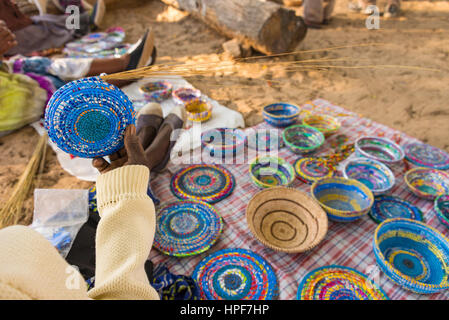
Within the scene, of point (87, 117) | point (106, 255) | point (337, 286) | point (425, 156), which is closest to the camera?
point (106, 255)

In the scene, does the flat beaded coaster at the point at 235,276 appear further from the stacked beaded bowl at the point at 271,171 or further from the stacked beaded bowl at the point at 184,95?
the stacked beaded bowl at the point at 184,95

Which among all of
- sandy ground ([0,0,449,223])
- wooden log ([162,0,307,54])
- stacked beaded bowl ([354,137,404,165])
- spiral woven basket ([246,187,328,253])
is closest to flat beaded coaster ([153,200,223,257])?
spiral woven basket ([246,187,328,253])

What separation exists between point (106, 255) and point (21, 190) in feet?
5.42

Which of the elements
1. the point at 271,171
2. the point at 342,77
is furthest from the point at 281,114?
the point at 342,77

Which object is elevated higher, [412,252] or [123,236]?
[123,236]

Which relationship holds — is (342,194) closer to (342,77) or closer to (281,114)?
(281,114)

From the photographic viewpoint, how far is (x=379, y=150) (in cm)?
200

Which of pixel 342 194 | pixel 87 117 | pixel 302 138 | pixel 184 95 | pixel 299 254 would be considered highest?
pixel 87 117

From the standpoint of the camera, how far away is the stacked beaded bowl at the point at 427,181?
1657 millimetres

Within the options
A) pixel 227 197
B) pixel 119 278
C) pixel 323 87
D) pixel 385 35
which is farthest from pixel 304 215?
pixel 385 35

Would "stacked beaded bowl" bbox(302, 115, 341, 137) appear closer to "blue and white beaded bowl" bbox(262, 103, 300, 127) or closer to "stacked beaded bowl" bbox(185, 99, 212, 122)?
"blue and white beaded bowl" bbox(262, 103, 300, 127)

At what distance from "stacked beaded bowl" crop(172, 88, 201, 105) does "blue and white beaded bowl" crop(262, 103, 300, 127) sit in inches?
30.3

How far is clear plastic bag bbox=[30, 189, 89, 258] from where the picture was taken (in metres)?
1.41

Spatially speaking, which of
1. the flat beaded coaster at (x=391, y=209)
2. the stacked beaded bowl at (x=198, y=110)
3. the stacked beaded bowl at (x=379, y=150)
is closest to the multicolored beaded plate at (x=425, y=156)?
the stacked beaded bowl at (x=379, y=150)
